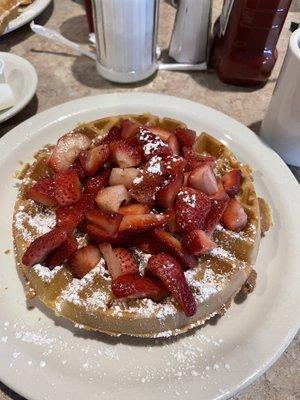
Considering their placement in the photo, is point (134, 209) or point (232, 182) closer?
point (134, 209)

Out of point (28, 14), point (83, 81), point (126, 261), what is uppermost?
point (126, 261)

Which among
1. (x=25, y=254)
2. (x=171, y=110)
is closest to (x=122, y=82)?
(x=171, y=110)

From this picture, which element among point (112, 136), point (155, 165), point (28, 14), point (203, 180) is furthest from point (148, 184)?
point (28, 14)

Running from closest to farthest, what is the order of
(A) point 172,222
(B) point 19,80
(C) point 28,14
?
(A) point 172,222 → (B) point 19,80 → (C) point 28,14

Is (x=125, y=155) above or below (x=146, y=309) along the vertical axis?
above

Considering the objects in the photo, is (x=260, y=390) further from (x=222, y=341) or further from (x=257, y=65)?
(x=257, y=65)

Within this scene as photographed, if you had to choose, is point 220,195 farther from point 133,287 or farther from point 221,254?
point 133,287

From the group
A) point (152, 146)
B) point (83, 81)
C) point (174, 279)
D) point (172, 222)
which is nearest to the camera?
point (174, 279)
